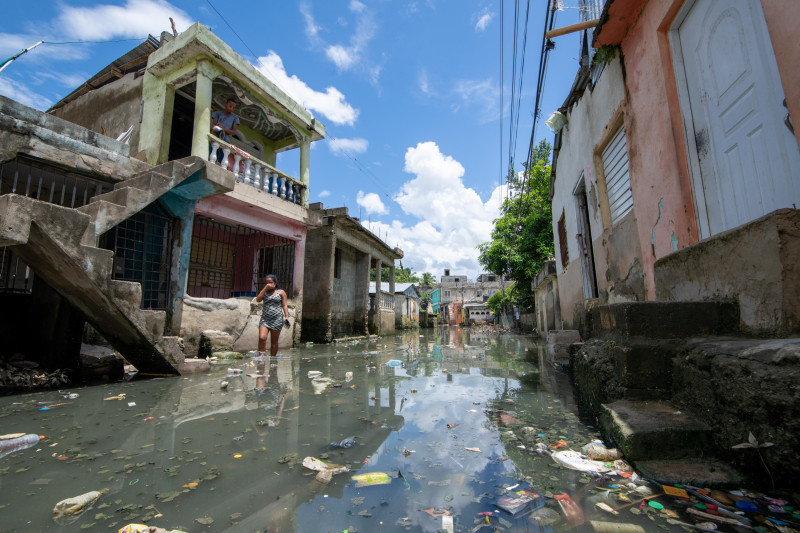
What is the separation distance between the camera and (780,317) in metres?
1.63

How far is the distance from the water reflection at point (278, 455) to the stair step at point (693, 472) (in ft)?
0.95

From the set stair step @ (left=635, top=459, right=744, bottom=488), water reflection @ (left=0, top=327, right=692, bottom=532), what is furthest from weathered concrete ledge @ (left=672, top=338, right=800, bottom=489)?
water reflection @ (left=0, top=327, right=692, bottom=532)

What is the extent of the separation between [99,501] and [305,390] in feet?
6.72

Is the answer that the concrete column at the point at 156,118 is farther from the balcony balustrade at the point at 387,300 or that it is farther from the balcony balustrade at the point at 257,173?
the balcony balustrade at the point at 387,300

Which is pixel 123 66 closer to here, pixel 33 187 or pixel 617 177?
pixel 33 187

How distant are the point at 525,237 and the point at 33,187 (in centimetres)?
1605

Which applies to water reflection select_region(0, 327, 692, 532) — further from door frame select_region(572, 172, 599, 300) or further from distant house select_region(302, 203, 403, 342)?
distant house select_region(302, 203, 403, 342)

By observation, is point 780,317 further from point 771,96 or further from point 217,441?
point 217,441

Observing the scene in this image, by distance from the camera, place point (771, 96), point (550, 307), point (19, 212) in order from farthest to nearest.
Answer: point (550, 307) → point (19, 212) → point (771, 96)

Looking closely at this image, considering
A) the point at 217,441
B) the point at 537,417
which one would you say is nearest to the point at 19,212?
the point at 217,441

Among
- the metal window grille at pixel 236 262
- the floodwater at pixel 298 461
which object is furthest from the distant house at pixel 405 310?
the floodwater at pixel 298 461

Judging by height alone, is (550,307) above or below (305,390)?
above

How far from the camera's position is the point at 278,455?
1825mm

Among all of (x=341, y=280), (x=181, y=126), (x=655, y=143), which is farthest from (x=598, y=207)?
(x=181, y=126)
